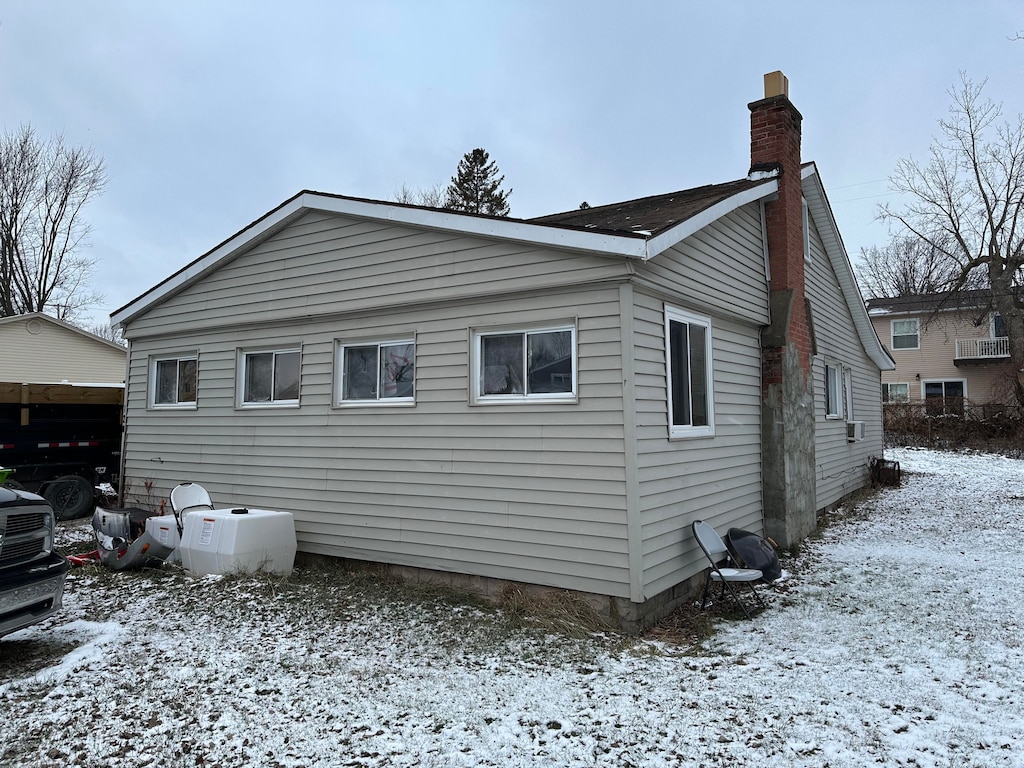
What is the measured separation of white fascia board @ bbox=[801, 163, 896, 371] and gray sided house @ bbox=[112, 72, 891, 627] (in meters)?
0.18

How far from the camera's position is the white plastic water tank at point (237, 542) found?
23.2 feet

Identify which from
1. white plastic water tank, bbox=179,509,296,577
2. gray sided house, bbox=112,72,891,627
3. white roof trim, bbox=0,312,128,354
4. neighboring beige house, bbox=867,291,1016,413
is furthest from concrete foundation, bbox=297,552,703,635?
neighboring beige house, bbox=867,291,1016,413

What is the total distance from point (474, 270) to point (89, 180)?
30.5 m

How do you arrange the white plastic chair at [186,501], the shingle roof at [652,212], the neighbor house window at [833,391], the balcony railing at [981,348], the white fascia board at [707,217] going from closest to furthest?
the white fascia board at [707,217], the shingle roof at [652,212], the white plastic chair at [186,501], the neighbor house window at [833,391], the balcony railing at [981,348]

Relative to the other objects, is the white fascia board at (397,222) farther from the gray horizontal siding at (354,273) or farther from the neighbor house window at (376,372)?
the neighbor house window at (376,372)

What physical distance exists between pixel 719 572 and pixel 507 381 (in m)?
2.79

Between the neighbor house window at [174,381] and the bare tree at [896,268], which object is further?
the bare tree at [896,268]

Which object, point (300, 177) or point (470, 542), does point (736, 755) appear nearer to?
point (470, 542)

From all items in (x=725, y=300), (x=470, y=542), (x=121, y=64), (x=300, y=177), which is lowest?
(x=470, y=542)

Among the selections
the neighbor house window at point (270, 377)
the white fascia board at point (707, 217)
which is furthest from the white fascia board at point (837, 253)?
the neighbor house window at point (270, 377)

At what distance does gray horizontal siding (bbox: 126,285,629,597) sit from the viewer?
19.1 feet

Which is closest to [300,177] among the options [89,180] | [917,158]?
[89,180]

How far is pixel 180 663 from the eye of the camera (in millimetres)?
4871

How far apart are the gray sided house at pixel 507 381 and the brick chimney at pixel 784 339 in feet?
0.13
